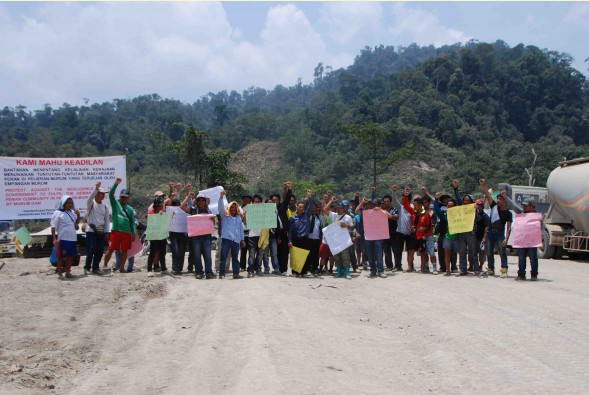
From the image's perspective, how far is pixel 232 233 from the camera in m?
12.4

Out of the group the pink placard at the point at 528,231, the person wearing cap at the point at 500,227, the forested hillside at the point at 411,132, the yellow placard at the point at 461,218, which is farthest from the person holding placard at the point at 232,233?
the forested hillside at the point at 411,132

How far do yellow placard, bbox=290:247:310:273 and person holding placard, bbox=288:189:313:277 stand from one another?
0.19ft

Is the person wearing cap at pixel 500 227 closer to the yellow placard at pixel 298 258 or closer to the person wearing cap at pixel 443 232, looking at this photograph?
the person wearing cap at pixel 443 232

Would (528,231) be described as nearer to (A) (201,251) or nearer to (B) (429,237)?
(B) (429,237)

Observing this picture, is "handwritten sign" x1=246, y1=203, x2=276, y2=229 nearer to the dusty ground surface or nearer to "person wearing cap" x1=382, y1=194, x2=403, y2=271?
the dusty ground surface

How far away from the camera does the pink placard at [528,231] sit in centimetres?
1219

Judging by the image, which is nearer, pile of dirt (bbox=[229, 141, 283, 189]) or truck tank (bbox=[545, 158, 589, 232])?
truck tank (bbox=[545, 158, 589, 232])

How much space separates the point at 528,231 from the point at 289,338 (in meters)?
7.26

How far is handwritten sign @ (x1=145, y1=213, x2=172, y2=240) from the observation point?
1273cm

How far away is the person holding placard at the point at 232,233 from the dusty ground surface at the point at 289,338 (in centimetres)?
120

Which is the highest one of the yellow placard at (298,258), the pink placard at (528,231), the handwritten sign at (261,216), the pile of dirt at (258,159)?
the pile of dirt at (258,159)

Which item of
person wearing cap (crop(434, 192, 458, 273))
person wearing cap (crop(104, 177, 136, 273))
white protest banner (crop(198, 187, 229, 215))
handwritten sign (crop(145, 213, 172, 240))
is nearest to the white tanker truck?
person wearing cap (crop(434, 192, 458, 273))

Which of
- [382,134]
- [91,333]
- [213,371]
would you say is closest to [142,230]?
[91,333]

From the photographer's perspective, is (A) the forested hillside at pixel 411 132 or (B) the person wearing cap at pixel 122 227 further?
(A) the forested hillside at pixel 411 132
